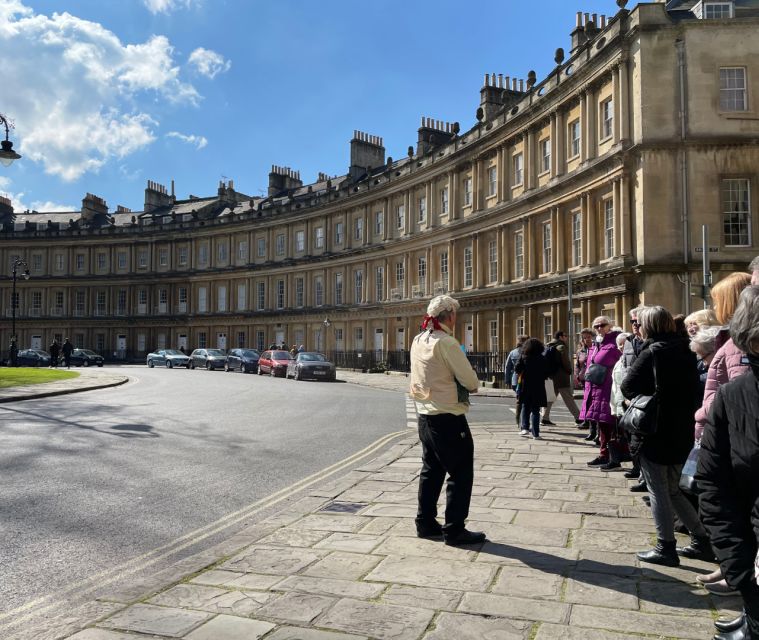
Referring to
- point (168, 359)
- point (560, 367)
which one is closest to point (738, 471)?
point (560, 367)

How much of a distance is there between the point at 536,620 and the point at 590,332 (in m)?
8.60

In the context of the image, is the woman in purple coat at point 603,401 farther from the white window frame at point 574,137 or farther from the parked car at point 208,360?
the parked car at point 208,360

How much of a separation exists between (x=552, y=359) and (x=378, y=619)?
8618 millimetres

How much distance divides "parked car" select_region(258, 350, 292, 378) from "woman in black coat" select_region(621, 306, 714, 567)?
3113 centimetres

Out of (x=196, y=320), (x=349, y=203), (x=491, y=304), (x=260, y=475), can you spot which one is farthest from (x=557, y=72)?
(x=196, y=320)

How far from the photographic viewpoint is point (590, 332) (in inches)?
460

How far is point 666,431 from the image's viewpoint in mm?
4840

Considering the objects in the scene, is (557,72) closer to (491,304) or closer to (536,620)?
(491,304)

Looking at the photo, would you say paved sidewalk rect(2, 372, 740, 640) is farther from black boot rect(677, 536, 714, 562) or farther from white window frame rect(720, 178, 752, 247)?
white window frame rect(720, 178, 752, 247)

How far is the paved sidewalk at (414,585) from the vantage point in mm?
3609

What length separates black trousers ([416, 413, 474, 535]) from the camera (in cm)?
523

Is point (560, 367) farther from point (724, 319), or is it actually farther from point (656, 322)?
point (724, 319)

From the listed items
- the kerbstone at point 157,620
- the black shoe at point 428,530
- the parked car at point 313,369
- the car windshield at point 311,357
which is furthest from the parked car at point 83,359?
the kerbstone at point 157,620

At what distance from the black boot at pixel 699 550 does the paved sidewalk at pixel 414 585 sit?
13 cm
